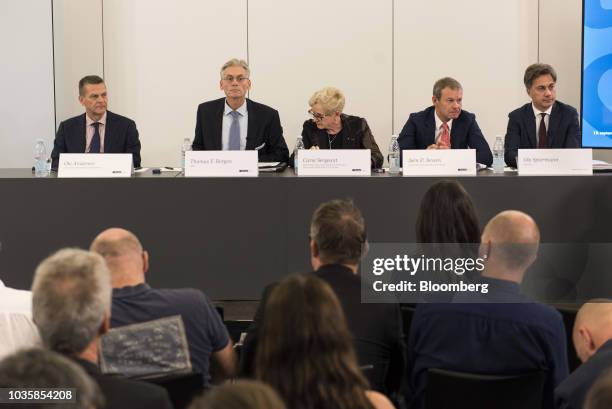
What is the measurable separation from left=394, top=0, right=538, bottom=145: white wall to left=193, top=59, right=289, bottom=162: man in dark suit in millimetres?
1608

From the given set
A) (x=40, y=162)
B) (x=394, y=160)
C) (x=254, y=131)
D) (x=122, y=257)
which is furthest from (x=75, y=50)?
(x=122, y=257)

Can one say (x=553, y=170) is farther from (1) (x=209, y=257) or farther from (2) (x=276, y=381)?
(2) (x=276, y=381)

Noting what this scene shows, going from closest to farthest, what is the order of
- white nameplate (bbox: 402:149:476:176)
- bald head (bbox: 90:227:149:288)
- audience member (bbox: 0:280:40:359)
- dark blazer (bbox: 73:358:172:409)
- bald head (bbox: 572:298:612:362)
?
dark blazer (bbox: 73:358:172:409) → bald head (bbox: 572:298:612:362) → audience member (bbox: 0:280:40:359) → bald head (bbox: 90:227:149:288) → white nameplate (bbox: 402:149:476:176)

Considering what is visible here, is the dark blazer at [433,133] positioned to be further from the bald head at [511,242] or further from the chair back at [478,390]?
the chair back at [478,390]

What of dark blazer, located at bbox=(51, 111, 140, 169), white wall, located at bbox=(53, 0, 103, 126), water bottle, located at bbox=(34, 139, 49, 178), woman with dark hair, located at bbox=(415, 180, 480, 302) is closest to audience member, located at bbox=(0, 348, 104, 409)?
woman with dark hair, located at bbox=(415, 180, 480, 302)

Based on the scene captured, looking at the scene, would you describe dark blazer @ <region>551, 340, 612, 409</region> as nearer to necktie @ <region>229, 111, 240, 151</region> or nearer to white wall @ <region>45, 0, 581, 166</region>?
necktie @ <region>229, 111, 240, 151</region>

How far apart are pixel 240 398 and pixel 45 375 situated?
31 centimetres

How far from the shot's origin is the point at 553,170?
4.70 m

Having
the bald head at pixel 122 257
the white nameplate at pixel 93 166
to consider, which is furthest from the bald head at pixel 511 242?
the white nameplate at pixel 93 166

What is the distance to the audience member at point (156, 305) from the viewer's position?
254 cm

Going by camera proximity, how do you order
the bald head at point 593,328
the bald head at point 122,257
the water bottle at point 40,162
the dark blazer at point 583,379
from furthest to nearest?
1. the water bottle at point 40,162
2. the bald head at point 122,257
3. the bald head at point 593,328
4. the dark blazer at point 583,379

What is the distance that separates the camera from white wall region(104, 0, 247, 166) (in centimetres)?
681

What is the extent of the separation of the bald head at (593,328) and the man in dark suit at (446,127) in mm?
3048

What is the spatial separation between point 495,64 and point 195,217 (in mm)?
3095
